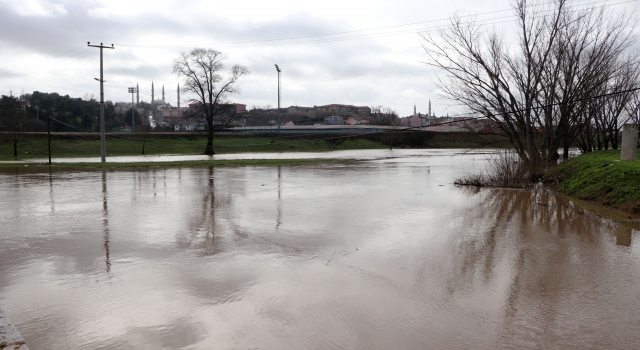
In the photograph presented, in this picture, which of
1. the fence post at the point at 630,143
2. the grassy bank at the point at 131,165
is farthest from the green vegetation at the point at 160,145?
the fence post at the point at 630,143

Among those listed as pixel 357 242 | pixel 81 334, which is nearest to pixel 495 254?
pixel 357 242

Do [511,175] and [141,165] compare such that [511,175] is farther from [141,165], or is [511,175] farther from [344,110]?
[344,110]

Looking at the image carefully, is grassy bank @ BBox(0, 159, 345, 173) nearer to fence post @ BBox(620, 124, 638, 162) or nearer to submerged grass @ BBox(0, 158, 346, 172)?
submerged grass @ BBox(0, 158, 346, 172)

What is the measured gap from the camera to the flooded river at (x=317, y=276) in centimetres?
556

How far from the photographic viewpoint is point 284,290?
6980 mm

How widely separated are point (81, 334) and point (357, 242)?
5.57 meters

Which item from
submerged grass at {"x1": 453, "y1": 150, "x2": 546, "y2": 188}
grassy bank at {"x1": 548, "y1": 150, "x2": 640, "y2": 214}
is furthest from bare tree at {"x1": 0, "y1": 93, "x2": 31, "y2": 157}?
grassy bank at {"x1": 548, "y1": 150, "x2": 640, "y2": 214}

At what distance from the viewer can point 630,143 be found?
61.0 feet

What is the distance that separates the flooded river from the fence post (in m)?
5.69

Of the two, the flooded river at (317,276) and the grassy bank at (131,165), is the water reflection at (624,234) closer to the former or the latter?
the flooded river at (317,276)

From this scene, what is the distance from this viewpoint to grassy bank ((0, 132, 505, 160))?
54531 mm

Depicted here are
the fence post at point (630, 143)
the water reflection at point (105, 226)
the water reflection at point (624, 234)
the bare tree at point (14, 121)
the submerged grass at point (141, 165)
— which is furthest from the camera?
the bare tree at point (14, 121)

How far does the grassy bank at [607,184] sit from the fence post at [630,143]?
0.72 metres

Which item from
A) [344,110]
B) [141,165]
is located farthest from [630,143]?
[344,110]
